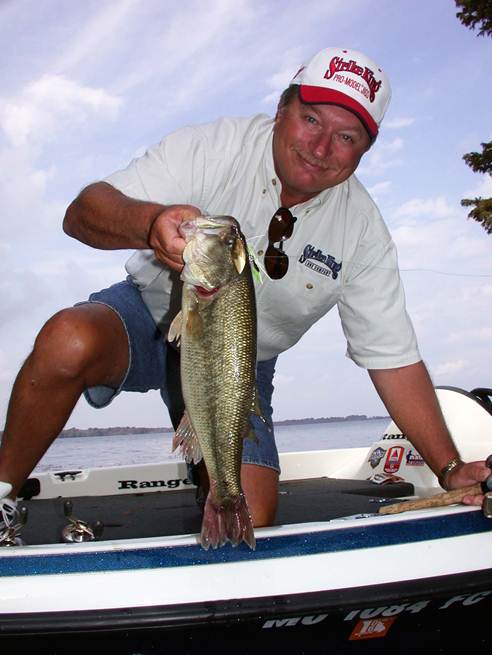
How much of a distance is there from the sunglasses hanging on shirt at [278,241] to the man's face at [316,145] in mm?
175

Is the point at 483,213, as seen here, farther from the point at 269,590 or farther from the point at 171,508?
the point at 269,590

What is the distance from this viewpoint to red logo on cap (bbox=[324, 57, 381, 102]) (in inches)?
154

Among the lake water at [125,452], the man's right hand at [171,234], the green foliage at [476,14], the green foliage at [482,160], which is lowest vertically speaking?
the lake water at [125,452]

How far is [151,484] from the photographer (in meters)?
6.55

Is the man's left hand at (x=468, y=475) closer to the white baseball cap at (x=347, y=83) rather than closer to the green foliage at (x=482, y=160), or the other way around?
the white baseball cap at (x=347, y=83)

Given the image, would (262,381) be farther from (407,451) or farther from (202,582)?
(407,451)

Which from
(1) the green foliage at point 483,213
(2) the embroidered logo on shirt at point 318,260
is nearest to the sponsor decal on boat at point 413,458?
(2) the embroidered logo on shirt at point 318,260

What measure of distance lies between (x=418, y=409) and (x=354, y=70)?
1.94m

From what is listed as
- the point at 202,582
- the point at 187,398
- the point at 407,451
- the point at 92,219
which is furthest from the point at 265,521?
the point at 407,451

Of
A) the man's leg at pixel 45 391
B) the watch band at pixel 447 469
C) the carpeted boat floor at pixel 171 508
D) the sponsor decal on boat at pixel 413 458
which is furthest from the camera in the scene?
the sponsor decal on boat at pixel 413 458

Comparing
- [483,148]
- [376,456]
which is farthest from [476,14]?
[376,456]

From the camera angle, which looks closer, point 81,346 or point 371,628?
point 371,628

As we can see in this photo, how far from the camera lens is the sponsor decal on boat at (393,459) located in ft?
20.9

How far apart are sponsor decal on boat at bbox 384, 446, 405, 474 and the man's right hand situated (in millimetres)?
4248
